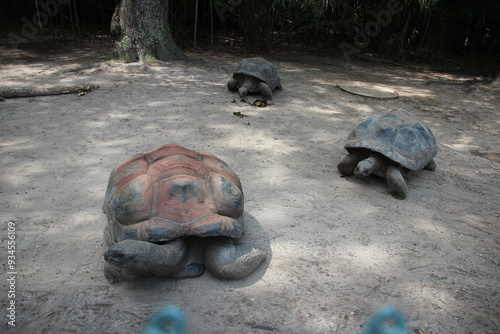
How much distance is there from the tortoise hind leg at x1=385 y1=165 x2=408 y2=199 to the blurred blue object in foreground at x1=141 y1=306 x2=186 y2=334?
2231 millimetres

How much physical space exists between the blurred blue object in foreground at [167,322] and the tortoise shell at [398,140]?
2274 mm

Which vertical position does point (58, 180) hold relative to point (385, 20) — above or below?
below

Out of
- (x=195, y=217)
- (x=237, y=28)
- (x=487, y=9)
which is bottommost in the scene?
(x=195, y=217)

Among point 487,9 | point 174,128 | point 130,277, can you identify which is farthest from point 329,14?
point 130,277

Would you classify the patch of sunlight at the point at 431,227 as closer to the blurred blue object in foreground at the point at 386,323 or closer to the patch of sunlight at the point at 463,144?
the blurred blue object in foreground at the point at 386,323

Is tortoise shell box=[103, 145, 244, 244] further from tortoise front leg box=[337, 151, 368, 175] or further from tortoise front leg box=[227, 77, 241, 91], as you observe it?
tortoise front leg box=[227, 77, 241, 91]

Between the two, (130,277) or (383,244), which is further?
(383,244)

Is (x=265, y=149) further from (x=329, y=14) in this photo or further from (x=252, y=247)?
(x=329, y=14)

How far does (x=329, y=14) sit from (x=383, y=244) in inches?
342

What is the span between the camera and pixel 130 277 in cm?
215

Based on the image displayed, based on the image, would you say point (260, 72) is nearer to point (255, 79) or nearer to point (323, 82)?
point (255, 79)

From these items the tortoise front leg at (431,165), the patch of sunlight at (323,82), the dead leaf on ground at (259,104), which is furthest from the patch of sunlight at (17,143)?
the patch of sunlight at (323,82)

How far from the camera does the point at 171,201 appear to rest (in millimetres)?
2156

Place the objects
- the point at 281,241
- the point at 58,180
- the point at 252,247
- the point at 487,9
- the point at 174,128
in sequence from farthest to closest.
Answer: the point at 487,9 → the point at 174,128 → the point at 58,180 → the point at 281,241 → the point at 252,247
